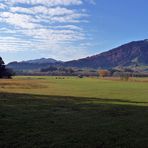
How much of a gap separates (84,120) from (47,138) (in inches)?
229

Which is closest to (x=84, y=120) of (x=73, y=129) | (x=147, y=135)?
(x=73, y=129)

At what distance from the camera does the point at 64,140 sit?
12930mm

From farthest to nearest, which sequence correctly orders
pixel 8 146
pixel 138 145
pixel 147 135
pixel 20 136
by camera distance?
1. pixel 147 135
2. pixel 20 136
3. pixel 138 145
4. pixel 8 146

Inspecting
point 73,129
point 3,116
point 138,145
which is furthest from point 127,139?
point 3,116

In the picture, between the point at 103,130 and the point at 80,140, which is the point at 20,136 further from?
the point at 103,130

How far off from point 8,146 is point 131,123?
324 inches

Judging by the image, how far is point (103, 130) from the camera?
1547cm

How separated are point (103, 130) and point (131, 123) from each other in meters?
3.14

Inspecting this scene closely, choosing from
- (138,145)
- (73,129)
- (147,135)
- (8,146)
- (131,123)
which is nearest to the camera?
(8,146)

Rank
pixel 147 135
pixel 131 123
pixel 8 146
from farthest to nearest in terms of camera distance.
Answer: pixel 131 123 → pixel 147 135 → pixel 8 146

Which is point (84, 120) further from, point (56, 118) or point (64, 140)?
point (64, 140)

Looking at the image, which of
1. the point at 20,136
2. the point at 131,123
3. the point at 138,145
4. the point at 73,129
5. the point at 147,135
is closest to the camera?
the point at 138,145

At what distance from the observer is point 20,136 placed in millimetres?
13406

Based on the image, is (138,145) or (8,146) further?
(138,145)
